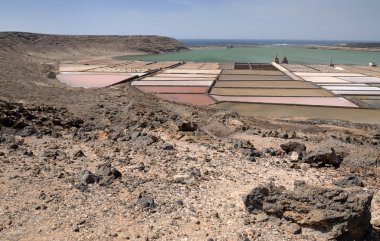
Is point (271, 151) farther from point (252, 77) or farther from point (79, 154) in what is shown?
point (252, 77)

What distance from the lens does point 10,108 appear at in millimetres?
10930

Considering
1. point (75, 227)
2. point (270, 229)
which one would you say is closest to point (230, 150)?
point (270, 229)

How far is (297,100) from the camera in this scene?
21.5 m

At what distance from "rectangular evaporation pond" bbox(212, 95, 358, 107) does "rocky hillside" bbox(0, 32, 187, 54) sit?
37.6 meters

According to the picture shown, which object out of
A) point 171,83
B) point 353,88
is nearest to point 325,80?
point 353,88

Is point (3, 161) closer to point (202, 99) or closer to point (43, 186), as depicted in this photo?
point (43, 186)

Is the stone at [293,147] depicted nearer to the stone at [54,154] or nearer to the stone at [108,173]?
the stone at [108,173]

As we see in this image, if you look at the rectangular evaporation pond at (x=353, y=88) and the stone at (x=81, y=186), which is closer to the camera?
the stone at (x=81, y=186)

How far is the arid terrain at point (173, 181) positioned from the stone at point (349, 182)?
0.8 inches

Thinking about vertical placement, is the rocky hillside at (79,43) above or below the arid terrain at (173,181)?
above

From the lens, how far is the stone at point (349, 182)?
6746mm

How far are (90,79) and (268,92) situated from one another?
13541mm

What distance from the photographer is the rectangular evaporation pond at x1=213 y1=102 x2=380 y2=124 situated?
57.4 ft

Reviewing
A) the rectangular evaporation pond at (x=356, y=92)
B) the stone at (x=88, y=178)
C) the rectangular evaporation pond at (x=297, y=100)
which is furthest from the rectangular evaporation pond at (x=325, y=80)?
the stone at (x=88, y=178)
